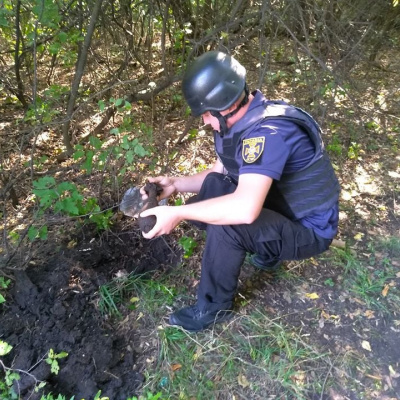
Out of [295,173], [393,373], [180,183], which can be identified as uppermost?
[295,173]

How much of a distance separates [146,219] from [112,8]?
2.43 m

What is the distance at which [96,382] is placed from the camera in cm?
193

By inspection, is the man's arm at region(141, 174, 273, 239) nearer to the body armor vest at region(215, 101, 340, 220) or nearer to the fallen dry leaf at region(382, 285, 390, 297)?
the body armor vest at region(215, 101, 340, 220)

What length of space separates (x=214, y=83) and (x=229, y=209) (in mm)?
615

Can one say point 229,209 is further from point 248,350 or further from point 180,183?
point 248,350

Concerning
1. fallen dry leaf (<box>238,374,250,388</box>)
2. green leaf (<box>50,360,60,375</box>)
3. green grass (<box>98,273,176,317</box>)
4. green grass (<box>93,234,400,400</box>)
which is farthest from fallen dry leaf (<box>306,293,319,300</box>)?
green leaf (<box>50,360,60,375</box>)

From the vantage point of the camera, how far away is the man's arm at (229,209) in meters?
1.68

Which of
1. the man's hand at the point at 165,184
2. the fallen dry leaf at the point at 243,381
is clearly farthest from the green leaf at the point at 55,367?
the man's hand at the point at 165,184

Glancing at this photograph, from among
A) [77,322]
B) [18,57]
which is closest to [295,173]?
[77,322]

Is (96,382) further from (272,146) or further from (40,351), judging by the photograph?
(272,146)

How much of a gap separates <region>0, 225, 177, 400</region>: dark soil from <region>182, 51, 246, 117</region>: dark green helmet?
1.18 meters

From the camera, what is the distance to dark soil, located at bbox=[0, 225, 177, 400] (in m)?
1.93

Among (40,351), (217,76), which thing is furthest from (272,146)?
(40,351)

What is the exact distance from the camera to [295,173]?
192 cm
